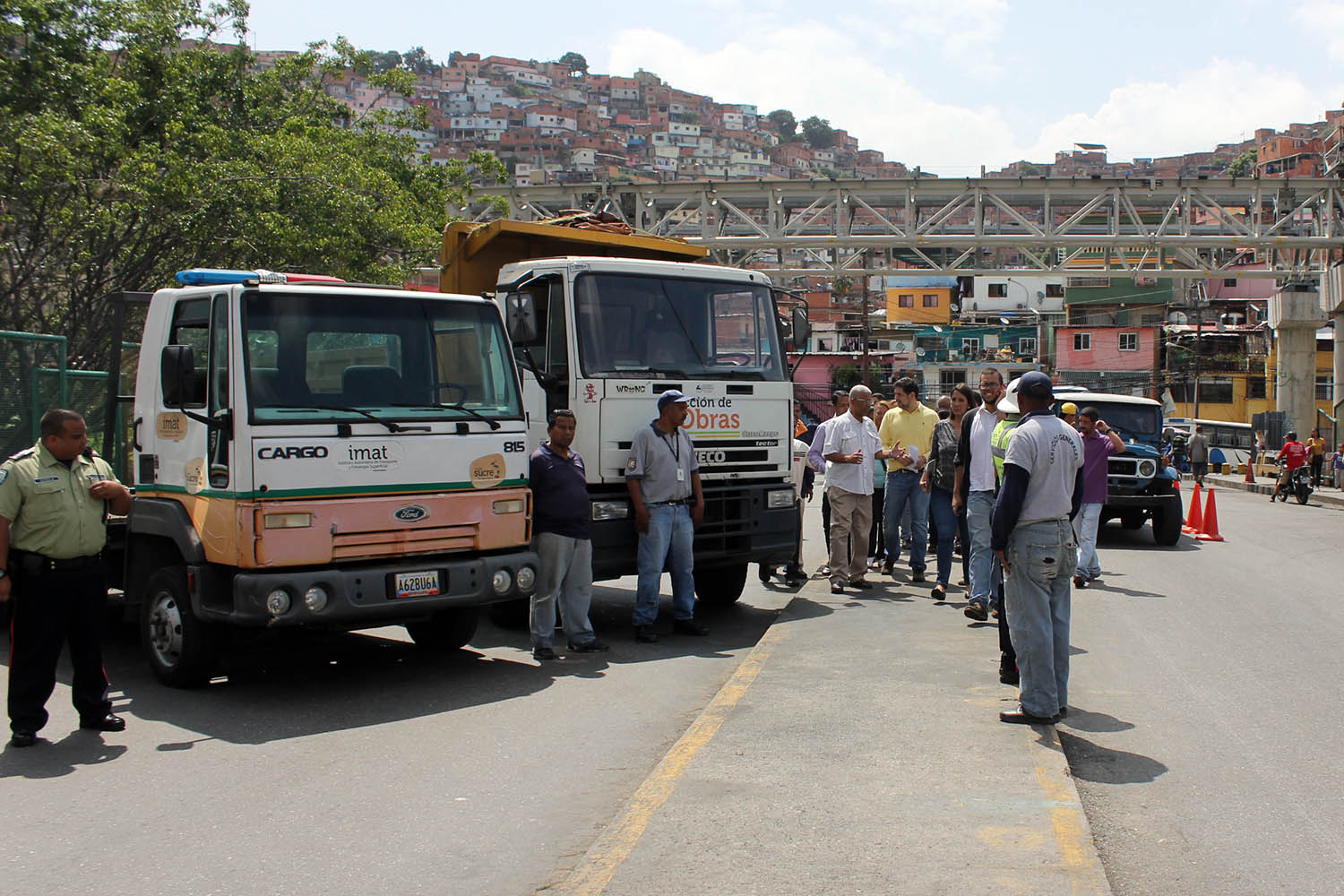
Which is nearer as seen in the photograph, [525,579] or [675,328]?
[525,579]

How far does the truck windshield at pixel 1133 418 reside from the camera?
18.2 m

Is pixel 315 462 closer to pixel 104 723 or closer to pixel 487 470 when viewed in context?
pixel 487 470

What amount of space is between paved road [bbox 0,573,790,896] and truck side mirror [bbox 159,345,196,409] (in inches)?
73.7

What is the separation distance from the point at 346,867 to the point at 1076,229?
33.7 meters

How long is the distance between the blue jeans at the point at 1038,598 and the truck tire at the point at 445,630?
3.90 meters

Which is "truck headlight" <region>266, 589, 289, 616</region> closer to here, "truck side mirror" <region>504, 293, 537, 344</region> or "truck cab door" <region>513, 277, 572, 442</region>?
"truck side mirror" <region>504, 293, 537, 344</region>

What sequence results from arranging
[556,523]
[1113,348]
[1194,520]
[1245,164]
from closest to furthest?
[556,523], [1194,520], [1113,348], [1245,164]

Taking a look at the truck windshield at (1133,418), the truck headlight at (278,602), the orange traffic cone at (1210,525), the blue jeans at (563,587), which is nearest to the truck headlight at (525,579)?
the blue jeans at (563,587)

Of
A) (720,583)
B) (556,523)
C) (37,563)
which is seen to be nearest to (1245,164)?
(720,583)

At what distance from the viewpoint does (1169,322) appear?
224 feet

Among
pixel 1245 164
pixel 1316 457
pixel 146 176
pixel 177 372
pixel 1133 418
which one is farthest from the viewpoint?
pixel 1245 164

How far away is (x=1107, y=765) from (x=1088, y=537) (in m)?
6.88

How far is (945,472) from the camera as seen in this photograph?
38.5 feet

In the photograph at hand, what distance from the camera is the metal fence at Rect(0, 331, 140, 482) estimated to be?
31.8 feet
